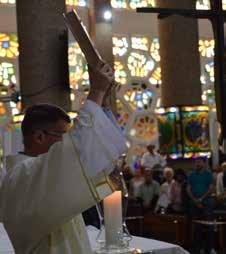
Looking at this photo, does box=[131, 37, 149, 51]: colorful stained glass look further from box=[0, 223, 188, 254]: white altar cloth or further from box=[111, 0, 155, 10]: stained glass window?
box=[0, 223, 188, 254]: white altar cloth

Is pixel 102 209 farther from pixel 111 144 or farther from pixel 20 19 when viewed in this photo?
pixel 20 19

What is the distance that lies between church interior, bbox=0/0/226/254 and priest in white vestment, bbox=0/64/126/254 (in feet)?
4.14

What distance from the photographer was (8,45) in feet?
62.7

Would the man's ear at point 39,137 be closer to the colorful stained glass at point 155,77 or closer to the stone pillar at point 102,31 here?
the stone pillar at point 102,31

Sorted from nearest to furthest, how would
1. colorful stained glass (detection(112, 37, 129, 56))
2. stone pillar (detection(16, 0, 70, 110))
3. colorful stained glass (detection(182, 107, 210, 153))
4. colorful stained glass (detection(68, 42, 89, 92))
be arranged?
stone pillar (detection(16, 0, 70, 110)) < colorful stained glass (detection(182, 107, 210, 153)) < colorful stained glass (detection(68, 42, 89, 92)) < colorful stained glass (detection(112, 37, 129, 56))

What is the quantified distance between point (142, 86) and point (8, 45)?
421cm

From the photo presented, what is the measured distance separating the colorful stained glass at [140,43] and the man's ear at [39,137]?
61.0 ft

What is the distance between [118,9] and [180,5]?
7759 mm

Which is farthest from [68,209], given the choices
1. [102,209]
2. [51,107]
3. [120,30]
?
[120,30]

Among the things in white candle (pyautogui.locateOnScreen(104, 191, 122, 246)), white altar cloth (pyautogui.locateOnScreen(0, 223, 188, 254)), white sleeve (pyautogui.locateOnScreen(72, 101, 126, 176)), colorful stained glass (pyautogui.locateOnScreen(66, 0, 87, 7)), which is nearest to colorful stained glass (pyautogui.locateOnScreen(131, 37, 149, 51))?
colorful stained glass (pyautogui.locateOnScreen(66, 0, 87, 7))

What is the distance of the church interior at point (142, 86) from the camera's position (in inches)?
400

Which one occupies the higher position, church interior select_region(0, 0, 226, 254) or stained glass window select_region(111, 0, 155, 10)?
stained glass window select_region(111, 0, 155, 10)

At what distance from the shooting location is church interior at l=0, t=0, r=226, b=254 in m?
10.2

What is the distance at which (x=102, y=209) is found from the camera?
355 centimetres
